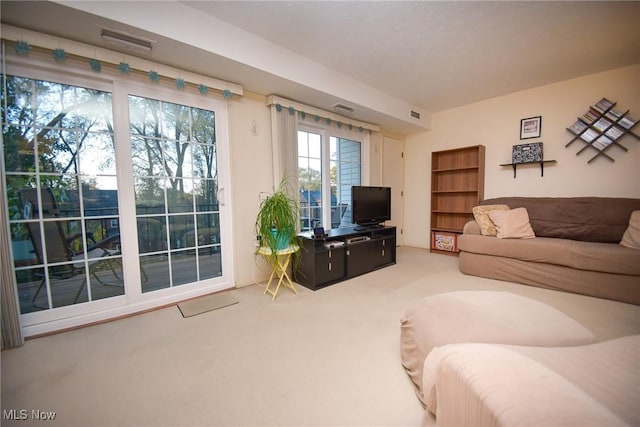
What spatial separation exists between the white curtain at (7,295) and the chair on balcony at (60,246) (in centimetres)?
23

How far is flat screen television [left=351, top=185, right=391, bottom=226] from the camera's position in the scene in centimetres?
356

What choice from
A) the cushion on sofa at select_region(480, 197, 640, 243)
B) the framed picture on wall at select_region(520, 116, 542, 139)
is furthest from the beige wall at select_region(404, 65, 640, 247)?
the cushion on sofa at select_region(480, 197, 640, 243)

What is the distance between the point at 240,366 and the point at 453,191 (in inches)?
164

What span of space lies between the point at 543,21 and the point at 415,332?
9.48 ft

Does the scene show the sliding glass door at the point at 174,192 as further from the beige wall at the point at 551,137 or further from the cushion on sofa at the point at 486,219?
the beige wall at the point at 551,137

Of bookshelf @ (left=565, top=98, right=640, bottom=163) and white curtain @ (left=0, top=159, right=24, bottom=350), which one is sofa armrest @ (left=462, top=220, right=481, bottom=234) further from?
white curtain @ (left=0, top=159, right=24, bottom=350)

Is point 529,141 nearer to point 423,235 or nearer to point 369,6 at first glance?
point 423,235

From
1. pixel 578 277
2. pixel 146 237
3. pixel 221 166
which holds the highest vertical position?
pixel 221 166

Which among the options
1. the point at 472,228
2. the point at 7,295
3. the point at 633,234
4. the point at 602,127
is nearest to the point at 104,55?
the point at 7,295

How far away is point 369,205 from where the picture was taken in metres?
3.75

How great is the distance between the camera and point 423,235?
4.95 m

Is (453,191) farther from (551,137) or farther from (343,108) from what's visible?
(343,108)

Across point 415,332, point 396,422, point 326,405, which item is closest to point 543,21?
point 415,332

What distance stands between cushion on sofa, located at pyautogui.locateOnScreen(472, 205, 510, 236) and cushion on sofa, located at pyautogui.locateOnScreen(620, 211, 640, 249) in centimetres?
109
